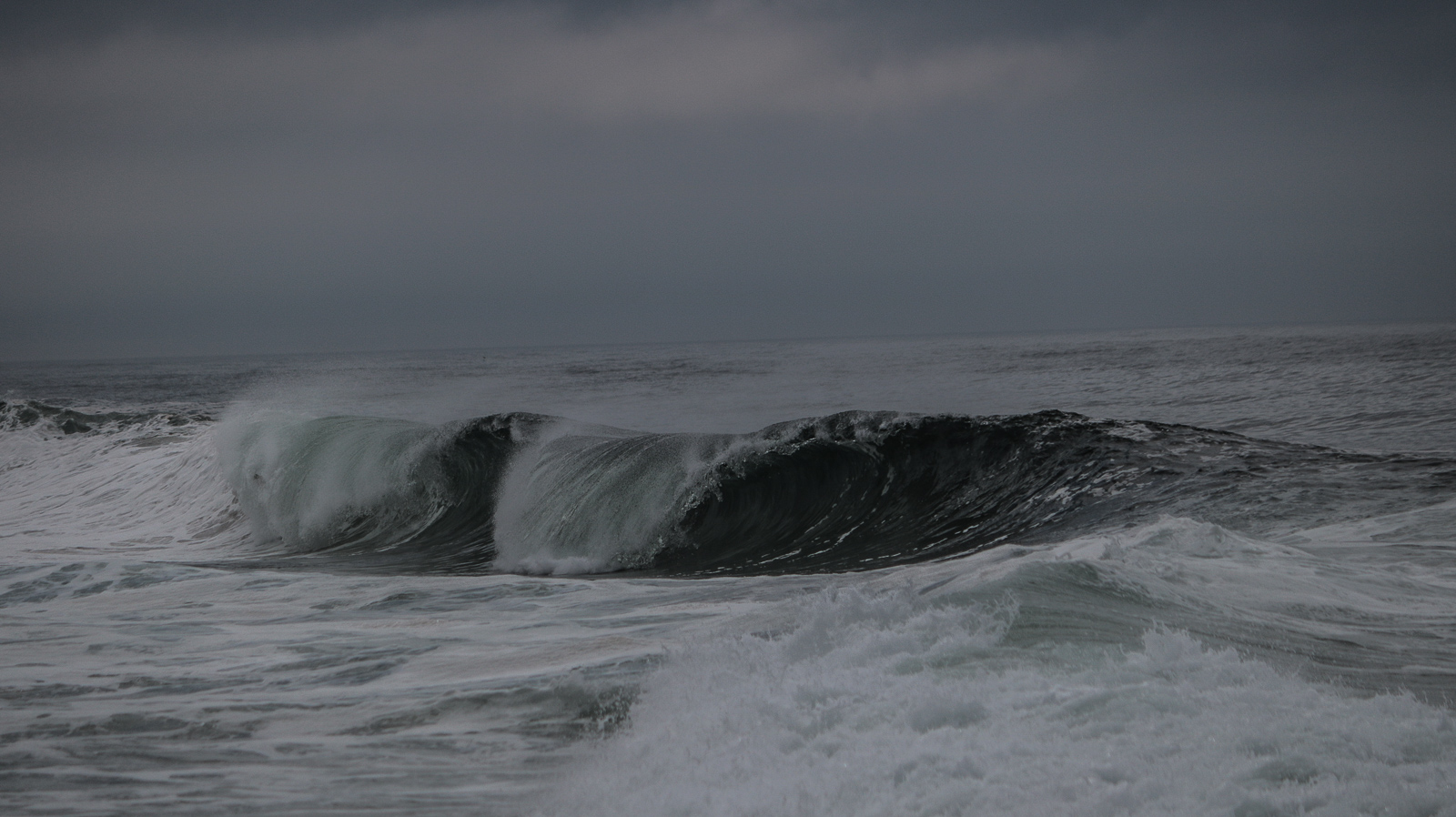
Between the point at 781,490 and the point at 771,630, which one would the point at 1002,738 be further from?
the point at 781,490

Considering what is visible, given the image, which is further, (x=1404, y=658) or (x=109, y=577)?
(x=109, y=577)

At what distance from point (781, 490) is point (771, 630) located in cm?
561

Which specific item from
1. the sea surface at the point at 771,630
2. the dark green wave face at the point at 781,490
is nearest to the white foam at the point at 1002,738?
the sea surface at the point at 771,630

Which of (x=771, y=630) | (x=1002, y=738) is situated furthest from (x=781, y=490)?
(x=1002, y=738)

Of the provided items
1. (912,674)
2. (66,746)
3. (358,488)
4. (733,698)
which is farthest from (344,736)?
(358,488)

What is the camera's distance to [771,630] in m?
4.27

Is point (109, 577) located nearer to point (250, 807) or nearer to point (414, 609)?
point (414, 609)

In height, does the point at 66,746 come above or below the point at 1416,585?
below

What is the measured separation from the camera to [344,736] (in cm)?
379

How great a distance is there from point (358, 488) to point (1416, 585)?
416 inches

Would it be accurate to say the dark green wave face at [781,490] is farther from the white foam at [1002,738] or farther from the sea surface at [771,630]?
the white foam at [1002,738]

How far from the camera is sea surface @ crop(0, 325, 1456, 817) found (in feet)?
9.53

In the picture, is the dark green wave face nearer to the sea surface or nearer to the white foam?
the sea surface

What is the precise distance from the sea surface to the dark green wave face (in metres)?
0.05
